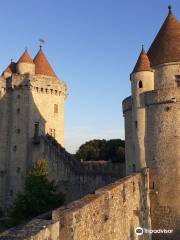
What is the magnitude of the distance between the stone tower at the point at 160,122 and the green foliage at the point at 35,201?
8.10m

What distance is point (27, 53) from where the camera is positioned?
4816 centimetres

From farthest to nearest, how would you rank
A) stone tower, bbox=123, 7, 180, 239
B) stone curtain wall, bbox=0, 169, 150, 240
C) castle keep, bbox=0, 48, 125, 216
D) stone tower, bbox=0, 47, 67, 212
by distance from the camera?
stone tower, bbox=0, 47, 67, 212, castle keep, bbox=0, 48, 125, 216, stone tower, bbox=123, 7, 180, 239, stone curtain wall, bbox=0, 169, 150, 240

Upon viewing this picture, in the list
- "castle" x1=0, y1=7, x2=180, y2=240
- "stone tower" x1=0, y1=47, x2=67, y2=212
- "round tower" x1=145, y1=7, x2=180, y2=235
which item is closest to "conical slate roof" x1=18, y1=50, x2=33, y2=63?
"stone tower" x1=0, y1=47, x2=67, y2=212

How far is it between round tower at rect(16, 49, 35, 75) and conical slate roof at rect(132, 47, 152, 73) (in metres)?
22.8

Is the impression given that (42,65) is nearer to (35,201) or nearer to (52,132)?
(52,132)

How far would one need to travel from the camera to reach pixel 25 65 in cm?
4731

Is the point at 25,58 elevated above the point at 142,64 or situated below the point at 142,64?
above

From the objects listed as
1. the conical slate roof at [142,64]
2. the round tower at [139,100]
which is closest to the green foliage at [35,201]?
the round tower at [139,100]

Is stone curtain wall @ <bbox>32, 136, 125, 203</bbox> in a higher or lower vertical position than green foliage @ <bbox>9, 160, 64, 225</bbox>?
higher

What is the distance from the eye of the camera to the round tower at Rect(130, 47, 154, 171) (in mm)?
26156

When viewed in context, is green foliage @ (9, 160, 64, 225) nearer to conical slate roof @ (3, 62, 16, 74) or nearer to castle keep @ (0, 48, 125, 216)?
castle keep @ (0, 48, 125, 216)

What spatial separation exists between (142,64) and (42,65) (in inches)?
986

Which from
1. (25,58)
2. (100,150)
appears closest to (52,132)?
(25,58)

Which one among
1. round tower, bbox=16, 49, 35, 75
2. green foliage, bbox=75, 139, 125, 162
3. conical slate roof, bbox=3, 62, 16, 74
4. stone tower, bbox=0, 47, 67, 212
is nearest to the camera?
stone tower, bbox=0, 47, 67, 212
